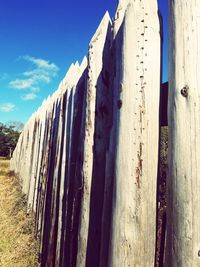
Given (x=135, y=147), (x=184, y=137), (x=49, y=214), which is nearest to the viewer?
(x=184, y=137)

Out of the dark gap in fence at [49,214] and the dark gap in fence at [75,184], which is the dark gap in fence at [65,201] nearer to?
the dark gap in fence at [75,184]

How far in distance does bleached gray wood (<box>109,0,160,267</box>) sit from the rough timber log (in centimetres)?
25

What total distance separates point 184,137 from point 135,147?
404mm

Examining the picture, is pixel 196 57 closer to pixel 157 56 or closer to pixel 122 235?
pixel 157 56

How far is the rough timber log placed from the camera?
57.2 inches

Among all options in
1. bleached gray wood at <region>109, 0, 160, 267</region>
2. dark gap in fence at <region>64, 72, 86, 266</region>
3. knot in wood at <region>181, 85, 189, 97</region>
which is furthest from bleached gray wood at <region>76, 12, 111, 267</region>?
knot in wood at <region>181, 85, 189, 97</region>

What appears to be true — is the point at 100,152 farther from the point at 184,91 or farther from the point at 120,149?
the point at 184,91

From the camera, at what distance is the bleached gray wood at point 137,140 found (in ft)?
5.94

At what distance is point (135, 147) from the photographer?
1896 mm

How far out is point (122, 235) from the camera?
6.10 feet

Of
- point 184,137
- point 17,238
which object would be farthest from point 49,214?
point 184,137

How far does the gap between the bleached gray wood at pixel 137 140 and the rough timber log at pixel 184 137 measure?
254 millimetres

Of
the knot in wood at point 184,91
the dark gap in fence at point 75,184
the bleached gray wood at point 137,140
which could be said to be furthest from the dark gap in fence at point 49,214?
the knot in wood at point 184,91

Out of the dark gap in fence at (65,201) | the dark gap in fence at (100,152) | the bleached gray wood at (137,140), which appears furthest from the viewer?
the dark gap in fence at (65,201)
